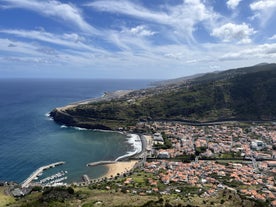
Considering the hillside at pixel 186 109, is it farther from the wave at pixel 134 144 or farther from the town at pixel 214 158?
the wave at pixel 134 144

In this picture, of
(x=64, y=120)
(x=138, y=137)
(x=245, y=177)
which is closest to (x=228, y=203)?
Result: (x=245, y=177)

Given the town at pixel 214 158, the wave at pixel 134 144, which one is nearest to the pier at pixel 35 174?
the wave at pixel 134 144

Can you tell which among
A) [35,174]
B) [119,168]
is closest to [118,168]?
[119,168]

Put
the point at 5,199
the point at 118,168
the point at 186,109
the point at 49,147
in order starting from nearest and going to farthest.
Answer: the point at 5,199, the point at 118,168, the point at 49,147, the point at 186,109

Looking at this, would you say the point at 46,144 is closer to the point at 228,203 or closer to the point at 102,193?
the point at 102,193

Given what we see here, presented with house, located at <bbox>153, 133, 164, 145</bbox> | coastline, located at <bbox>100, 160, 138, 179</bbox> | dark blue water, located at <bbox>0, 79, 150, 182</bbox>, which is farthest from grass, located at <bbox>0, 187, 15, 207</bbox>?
house, located at <bbox>153, 133, 164, 145</bbox>

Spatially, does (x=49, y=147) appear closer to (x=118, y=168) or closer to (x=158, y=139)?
(x=118, y=168)

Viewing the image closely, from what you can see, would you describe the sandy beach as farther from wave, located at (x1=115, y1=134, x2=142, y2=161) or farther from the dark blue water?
wave, located at (x1=115, y1=134, x2=142, y2=161)

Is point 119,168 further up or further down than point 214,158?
further up
